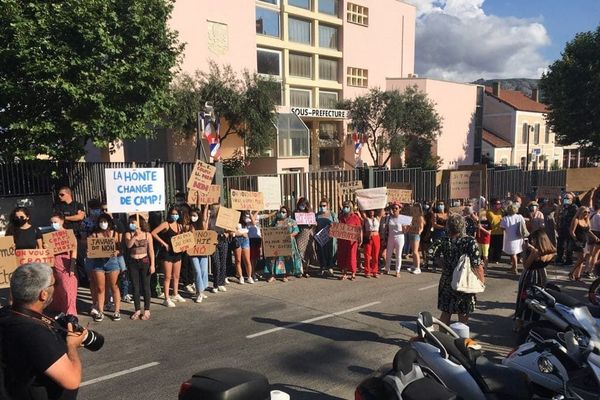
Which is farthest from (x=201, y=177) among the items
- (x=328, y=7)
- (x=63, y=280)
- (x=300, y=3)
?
(x=328, y=7)

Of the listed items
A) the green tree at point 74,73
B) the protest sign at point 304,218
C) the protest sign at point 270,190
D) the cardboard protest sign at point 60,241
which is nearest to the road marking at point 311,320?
the protest sign at point 304,218

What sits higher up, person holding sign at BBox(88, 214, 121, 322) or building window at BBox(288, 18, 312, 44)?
building window at BBox(288, 18, 312, 44)

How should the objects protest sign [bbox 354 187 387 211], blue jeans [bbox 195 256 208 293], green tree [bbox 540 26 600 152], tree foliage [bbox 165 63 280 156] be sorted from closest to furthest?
1. blue jeans [bbox 195 256 208 293]
2. protest sign [bbox 354 187 387 211]
3. tree foliage [bbox 165 63 280 156]
4. green tree [bbox 540 26 600 152]

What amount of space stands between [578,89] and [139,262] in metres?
31.2

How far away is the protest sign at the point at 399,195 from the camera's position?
1249cm

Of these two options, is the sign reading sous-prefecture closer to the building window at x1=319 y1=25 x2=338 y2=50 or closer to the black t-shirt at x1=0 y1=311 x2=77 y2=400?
the building window at x1=319 y1=25 x2=338 y2=50

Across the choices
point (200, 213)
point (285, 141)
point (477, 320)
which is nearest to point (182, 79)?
point (285, 141)

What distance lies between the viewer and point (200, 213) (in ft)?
31.8

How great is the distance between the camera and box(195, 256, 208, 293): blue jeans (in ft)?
29.6

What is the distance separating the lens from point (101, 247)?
25.5ft

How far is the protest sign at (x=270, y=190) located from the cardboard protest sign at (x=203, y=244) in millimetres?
2736

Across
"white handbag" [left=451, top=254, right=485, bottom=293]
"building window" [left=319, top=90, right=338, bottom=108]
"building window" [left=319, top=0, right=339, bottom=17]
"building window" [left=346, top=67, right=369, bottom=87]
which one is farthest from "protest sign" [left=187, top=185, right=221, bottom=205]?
"building window" [left=346, top=67, right=369, bottom=87]

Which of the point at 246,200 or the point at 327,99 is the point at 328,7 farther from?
the point at 246,200

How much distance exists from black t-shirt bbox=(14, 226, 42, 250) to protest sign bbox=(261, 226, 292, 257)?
4.59 meters
